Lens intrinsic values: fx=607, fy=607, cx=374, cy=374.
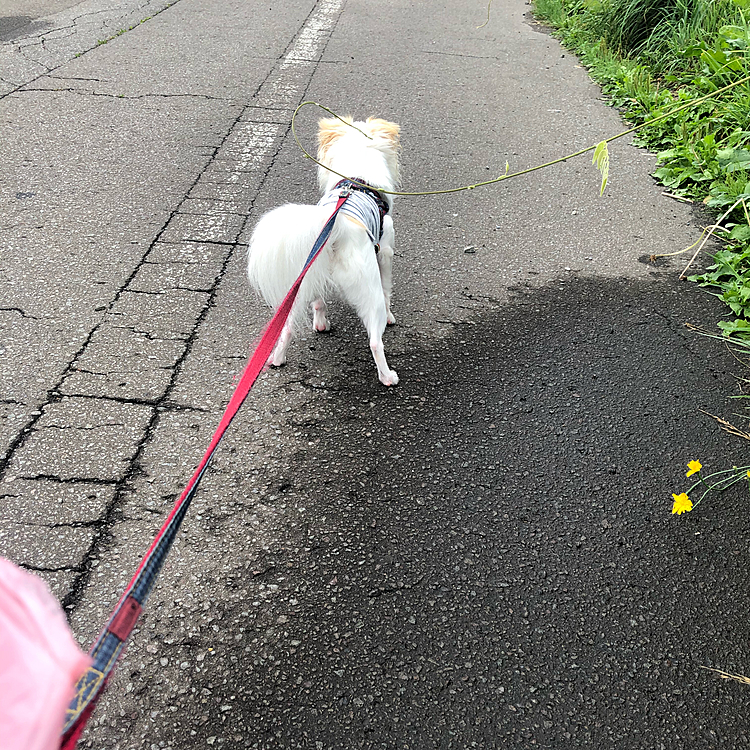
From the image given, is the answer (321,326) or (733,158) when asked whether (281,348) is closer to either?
(321,326)

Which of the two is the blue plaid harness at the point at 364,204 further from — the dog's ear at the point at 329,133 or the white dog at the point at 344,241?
the dog's ear at the point at 329,133

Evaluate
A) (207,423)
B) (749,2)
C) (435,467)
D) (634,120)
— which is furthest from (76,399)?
(749,2)

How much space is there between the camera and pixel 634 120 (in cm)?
551

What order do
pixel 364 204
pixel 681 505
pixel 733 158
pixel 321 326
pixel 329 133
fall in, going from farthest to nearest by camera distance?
pixel 733 158, pixel 321 326, pixel 329 133, pixel 364 204, pixel 681 505

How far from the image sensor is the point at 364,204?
8.33ft

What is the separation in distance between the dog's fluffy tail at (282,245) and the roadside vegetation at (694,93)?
73.4 inches

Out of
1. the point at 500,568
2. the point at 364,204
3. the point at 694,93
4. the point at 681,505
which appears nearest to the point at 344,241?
the point at 364,204

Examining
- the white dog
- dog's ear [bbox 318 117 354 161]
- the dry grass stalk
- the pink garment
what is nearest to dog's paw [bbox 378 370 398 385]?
the white dog

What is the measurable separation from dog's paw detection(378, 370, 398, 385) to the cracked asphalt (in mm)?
71

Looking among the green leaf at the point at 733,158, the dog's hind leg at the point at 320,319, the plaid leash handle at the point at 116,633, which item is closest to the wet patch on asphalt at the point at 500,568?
the dog's hind leg at the point at 320,319

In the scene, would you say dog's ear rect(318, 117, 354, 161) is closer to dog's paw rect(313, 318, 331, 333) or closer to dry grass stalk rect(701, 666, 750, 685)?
dog's paw rect(313, 318, 331, 333)

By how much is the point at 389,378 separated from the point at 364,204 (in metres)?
0.77

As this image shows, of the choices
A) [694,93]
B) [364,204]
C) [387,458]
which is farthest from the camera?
[694,93]

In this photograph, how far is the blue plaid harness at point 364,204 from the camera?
2461 millimetres
